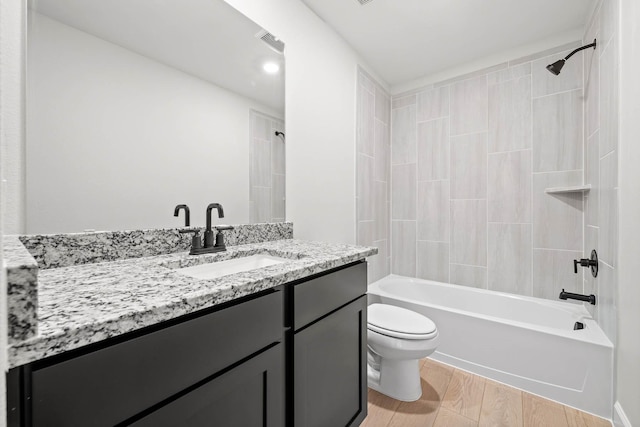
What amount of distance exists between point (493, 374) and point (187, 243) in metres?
2.08

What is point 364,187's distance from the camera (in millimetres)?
2488

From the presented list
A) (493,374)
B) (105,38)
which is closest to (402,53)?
(105,38)

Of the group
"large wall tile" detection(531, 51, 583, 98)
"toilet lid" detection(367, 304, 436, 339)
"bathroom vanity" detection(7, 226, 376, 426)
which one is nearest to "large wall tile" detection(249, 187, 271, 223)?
"bathroom vanity" detection(7, 226, 376, 426)

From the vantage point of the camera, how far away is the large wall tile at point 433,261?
266 centimetres

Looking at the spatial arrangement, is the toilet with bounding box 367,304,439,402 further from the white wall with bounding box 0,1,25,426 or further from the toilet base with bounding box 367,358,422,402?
the white wall with bounding box 0,1,25,426

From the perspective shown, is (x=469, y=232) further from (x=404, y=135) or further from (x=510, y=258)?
(x=404, y=135)

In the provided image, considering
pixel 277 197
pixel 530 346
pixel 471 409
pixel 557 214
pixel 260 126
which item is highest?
pixel 260 126

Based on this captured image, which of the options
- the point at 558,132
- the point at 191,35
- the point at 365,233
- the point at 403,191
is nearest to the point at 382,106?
the point at 403,191

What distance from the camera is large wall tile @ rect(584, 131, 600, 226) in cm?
177

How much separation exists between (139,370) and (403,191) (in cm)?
272

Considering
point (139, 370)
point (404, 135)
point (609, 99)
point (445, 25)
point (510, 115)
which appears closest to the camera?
point (139, 370)

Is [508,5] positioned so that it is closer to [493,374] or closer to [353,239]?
[353,239]

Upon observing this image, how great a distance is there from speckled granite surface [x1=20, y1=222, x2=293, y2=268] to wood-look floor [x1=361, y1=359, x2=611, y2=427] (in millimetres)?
1382

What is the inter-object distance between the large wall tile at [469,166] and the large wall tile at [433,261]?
1.68 feet
